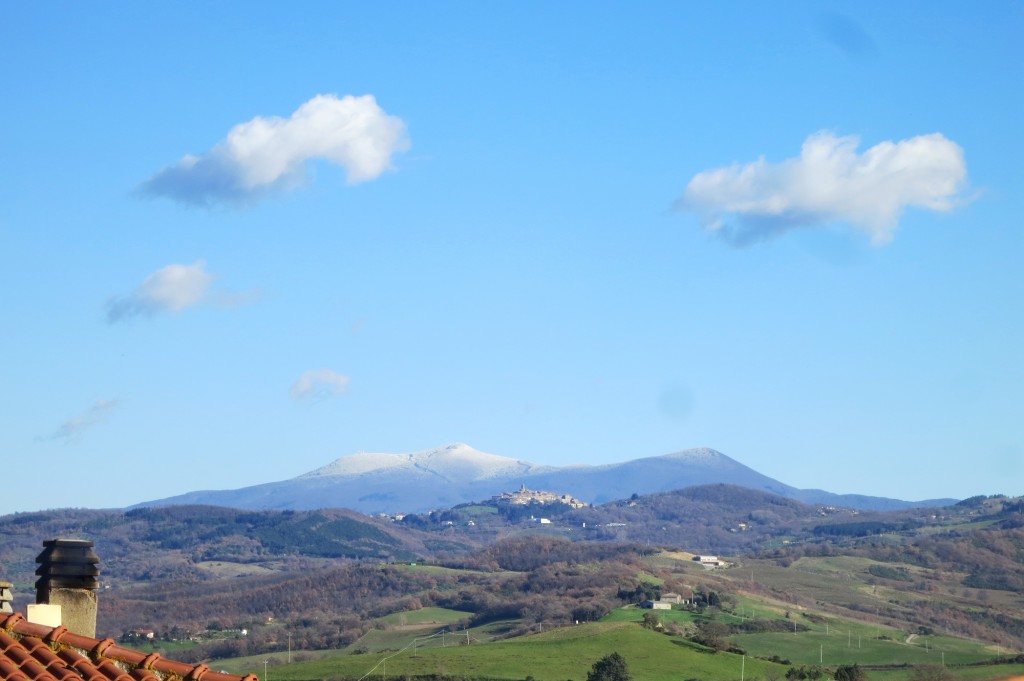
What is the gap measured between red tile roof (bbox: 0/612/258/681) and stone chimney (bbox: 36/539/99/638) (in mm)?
2308

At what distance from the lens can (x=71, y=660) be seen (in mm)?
13695

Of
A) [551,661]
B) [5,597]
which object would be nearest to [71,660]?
[5,597]

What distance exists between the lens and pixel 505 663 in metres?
142

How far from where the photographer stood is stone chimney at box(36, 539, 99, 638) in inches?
→ 650

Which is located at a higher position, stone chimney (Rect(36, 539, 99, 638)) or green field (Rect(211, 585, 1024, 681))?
stone chimney (Rect(36, 539, 99, 638))

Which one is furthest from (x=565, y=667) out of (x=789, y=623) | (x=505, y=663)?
(x=789, y=623)

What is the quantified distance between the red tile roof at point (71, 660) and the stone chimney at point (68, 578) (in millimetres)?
2308

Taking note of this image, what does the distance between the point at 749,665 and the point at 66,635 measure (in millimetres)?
130183

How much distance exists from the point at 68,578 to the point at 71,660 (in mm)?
3003

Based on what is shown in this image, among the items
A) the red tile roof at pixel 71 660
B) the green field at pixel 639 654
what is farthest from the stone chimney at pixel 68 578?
the green field at pixel 639 654

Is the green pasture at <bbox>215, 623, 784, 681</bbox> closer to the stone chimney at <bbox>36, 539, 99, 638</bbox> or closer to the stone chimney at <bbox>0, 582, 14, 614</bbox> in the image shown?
the stone chimney at <bbox>0, 582, 14, 614</bbox>

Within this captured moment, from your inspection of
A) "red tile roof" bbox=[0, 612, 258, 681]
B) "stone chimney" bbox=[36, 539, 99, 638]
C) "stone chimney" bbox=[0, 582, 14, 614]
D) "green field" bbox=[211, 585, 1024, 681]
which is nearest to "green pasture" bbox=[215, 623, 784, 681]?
"green field" bbox=[211, 585, 1024, 681]

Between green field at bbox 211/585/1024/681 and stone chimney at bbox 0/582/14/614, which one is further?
green field at bbox 211/585/1024/681

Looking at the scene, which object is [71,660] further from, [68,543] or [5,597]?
[5,597]
